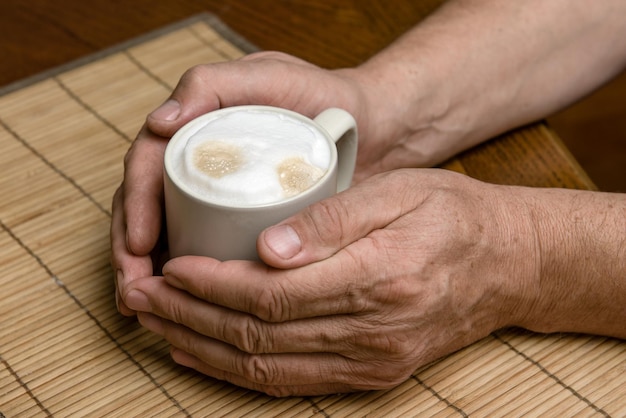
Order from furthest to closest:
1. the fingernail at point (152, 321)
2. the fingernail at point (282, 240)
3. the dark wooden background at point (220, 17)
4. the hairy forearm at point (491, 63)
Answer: the dark wooden background at point (220, 17) < the hairy forearm at point (491, 63) < the fingernail at point (152, 321) < the fingernail at point (282, 240)

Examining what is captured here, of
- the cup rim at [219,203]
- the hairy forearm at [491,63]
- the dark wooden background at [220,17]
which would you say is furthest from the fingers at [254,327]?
the dark wooden background at [220,17]

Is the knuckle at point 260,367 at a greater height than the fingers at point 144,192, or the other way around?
the fingers at point 144,192

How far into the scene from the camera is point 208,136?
0.72m

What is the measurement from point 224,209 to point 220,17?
729 millimetres

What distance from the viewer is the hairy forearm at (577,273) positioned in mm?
812

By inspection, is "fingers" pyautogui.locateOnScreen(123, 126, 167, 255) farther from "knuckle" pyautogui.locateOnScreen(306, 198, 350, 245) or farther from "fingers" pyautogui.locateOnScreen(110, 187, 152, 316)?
"knuckle" pyautogui.locateOnScreen(306, 198, 350, 245)

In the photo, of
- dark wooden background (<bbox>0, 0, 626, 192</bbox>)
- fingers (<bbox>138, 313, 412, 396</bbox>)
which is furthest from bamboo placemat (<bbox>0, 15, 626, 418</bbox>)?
dark wooden background (<bbox>0, 0, 626, 192</bbox>)

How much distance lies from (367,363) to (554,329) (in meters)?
0.20

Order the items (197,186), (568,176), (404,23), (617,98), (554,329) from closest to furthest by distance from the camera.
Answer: (197,186)
(554,329)
(568,176)
(404,23)
(617,98)

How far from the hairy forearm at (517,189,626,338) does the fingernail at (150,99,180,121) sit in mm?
343

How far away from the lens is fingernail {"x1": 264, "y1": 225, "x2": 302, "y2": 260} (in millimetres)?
665

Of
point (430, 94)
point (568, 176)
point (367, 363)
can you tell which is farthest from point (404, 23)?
point (367, 363)

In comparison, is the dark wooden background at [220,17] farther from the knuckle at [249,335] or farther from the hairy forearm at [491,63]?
the knuckle at [249,335]

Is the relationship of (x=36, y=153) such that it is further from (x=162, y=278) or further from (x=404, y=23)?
(x=404, y=23)
